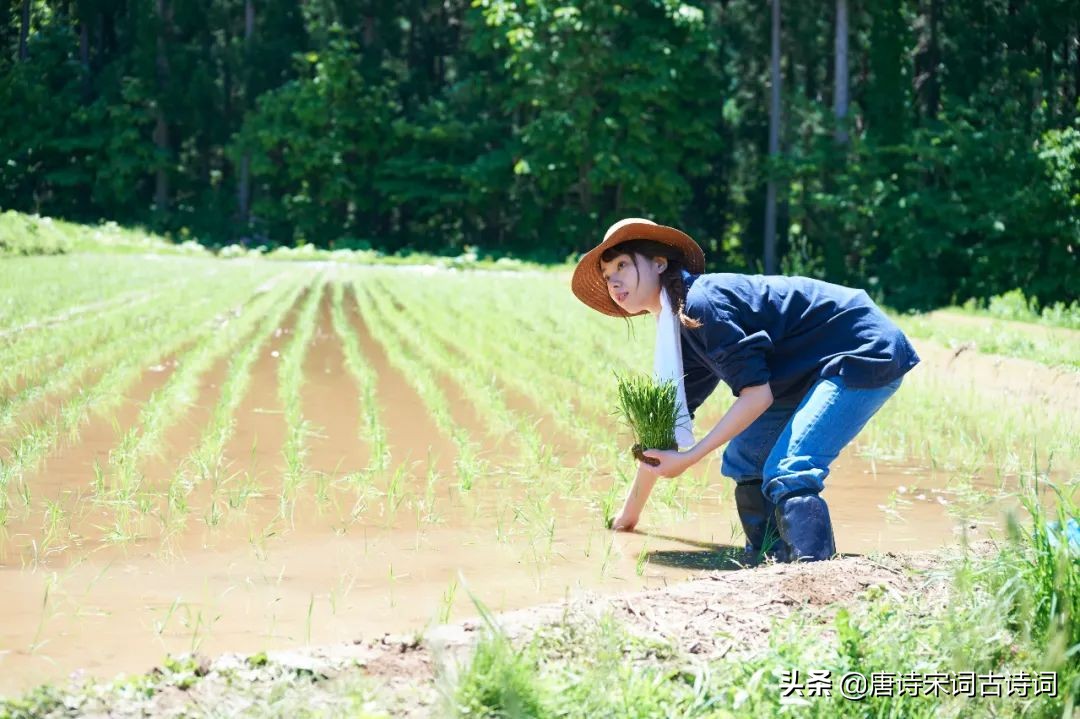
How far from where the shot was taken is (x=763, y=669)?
2639mm

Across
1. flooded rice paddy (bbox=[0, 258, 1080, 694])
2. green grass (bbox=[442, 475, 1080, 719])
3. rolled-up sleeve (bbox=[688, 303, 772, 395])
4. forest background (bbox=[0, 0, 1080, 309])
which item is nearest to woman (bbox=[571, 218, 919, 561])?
rolled-up sleeve (bbox=[688, 303, 772, 395])

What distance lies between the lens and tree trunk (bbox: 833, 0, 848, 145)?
942 inches

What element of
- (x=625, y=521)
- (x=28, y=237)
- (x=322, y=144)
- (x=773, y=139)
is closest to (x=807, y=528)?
(x=625, y=521)

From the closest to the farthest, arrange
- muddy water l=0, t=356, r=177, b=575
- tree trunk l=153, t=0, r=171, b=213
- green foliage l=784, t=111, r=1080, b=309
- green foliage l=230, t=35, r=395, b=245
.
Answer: muddy water l=0, t=356, r=177, b=575 → green foliage l=784, t=111, r=1080, b=309 → green foliage l=230, t=35, r=395, b=245 → tree trunk l=153, t=0, r=171, b=213

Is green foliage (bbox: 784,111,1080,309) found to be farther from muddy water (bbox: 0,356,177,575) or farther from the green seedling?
the green seedling

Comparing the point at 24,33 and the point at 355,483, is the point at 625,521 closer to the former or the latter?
the point at 355,483

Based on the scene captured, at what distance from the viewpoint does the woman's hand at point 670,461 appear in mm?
3947

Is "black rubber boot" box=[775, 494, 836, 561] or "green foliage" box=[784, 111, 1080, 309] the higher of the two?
"green foliage" box=[784, 111, 1080, 309]

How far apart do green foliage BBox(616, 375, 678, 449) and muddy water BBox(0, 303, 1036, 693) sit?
1.30 feet

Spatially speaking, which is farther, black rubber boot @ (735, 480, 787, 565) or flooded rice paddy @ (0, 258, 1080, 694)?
black rubber boot @ (735, 480, 787, 565)

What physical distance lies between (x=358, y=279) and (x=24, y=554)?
59.2 feet

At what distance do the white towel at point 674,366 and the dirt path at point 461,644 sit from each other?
68 centimetres

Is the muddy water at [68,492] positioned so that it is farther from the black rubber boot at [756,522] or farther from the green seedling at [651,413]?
the black rubber boot at [756,522]

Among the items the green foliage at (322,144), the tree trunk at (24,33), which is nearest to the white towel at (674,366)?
the green foliage at (322,144)
